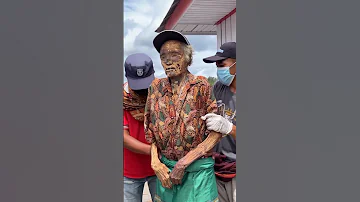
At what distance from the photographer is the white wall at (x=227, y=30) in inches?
99.2

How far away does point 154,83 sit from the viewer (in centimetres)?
251

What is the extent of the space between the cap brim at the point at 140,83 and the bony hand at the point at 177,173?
0.55 m

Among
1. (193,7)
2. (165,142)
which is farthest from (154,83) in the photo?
(193,7)

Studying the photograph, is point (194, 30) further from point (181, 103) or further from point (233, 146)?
point (233, 146)

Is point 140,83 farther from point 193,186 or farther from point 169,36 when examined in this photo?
point 193,186

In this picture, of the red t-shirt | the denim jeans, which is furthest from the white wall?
the denim jeans

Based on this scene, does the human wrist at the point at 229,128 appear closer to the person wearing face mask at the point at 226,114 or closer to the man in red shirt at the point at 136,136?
the person wearing face mask at the point at 226,114

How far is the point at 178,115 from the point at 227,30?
67 cm

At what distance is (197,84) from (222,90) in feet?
0.71

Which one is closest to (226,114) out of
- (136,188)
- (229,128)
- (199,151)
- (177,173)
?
(229,128)

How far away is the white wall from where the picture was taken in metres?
2.52

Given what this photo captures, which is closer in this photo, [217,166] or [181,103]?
[181,103]

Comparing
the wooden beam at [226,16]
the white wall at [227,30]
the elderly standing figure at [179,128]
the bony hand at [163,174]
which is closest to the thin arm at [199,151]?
the elderly standing figure at [179,128]

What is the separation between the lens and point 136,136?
8.41ft
